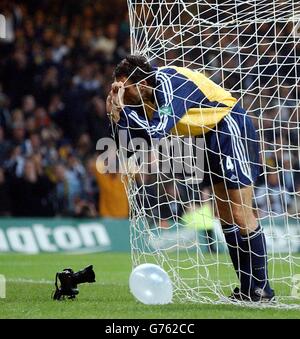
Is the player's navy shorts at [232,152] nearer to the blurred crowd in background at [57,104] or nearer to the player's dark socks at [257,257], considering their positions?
the player's dark socks at [257,257]

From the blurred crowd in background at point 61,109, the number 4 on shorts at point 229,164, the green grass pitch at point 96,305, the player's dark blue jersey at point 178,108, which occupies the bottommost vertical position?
A: the green grass pitch at point 96,305

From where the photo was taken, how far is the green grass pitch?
5441 millimetres

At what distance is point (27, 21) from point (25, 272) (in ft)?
26.3

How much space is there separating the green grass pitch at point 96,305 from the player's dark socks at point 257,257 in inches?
12.8

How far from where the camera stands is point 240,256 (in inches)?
245

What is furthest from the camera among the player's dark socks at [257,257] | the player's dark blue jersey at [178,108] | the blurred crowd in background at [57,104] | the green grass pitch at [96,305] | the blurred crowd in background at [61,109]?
the blurred crowd in background at [57,104]

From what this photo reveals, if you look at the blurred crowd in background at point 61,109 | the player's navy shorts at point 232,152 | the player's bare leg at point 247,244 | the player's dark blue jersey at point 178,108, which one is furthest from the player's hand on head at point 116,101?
the blurred crowd in background at point 61,109

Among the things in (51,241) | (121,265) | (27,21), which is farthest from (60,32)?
(121,265)

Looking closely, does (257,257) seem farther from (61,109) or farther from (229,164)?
(61,109)

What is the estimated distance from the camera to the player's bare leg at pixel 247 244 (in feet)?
20.1

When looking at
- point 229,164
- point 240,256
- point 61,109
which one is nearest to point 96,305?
point 240,256
